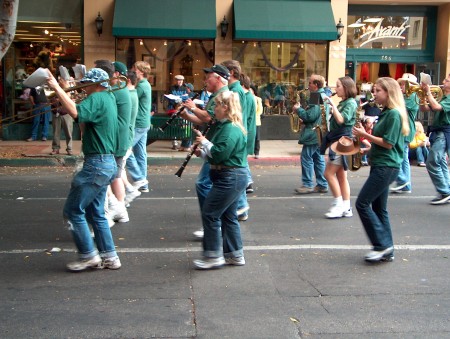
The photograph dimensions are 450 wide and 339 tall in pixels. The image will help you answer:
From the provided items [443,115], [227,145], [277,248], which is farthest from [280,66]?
[227,145]

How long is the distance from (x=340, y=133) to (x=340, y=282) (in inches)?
125

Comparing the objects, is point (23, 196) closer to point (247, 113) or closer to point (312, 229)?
point (247, 113)

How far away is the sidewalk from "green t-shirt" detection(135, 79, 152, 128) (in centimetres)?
461

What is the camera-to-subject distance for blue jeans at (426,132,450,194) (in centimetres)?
941

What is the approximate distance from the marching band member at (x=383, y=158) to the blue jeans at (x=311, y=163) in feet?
12.0

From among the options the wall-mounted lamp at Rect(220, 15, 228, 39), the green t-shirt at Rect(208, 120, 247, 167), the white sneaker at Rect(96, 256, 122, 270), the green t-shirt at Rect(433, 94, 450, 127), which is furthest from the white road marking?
the wall-mounted lamp at Rect(220, 15, 228, 39)

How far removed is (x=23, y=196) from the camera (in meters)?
9.99

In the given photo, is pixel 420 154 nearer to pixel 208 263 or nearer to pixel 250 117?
pixel 250 117

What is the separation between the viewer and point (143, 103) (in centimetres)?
932

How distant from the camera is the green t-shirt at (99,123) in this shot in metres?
5.70

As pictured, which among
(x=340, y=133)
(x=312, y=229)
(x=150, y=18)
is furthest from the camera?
(x=150, y=18)

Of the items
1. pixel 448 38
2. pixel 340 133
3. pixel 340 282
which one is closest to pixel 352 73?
pixel 448 38

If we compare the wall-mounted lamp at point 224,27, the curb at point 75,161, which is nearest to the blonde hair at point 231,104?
the curb at point 75,161

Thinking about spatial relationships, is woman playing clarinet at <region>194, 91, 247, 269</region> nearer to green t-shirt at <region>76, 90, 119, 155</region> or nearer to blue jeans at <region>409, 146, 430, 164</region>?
green t-shirt at <region>76, 90, 119, 155</region>
